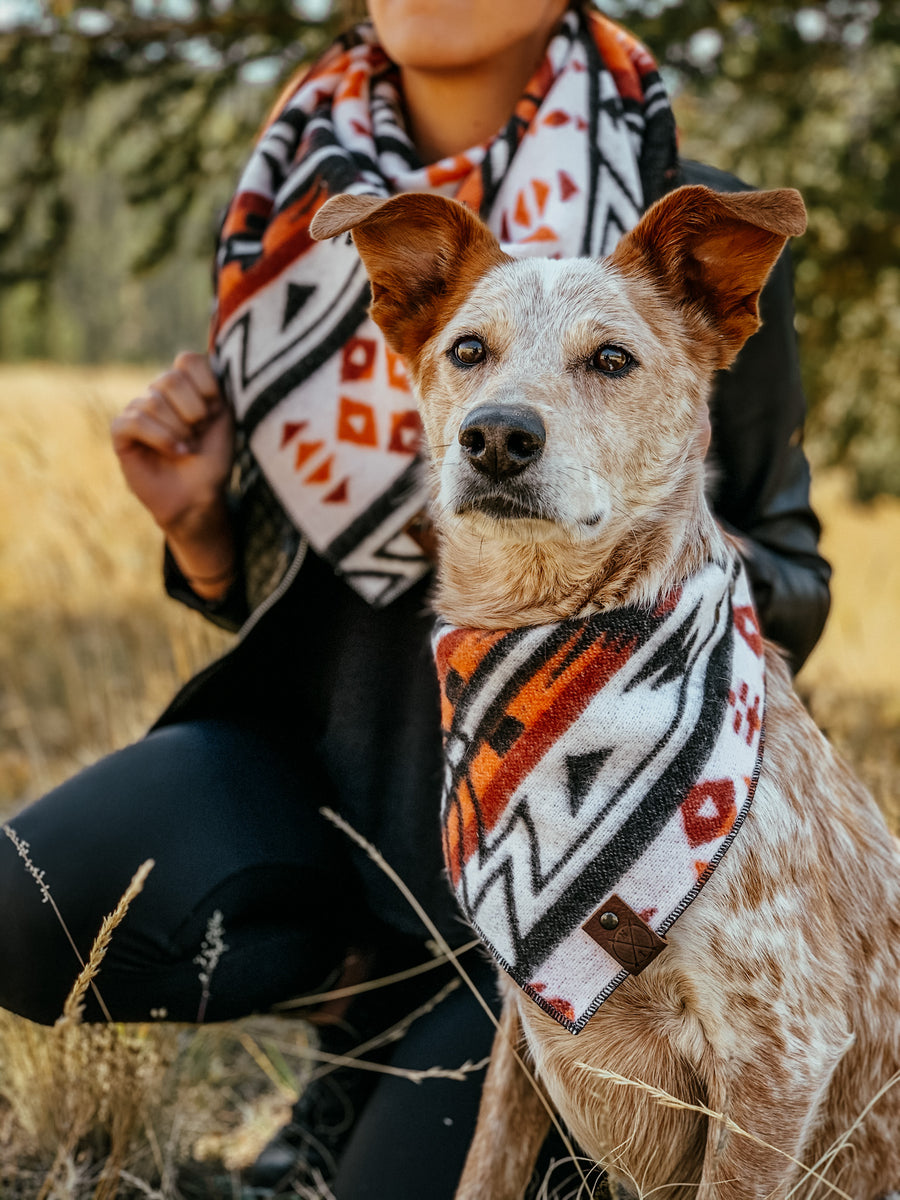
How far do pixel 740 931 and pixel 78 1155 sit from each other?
1391mm

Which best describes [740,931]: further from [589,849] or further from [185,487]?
[185,487]

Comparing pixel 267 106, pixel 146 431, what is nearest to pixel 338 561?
pixel 146 431

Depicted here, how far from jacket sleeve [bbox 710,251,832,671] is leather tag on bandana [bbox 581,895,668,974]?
81 cm

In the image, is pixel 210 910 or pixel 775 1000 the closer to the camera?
pixel 775 1000

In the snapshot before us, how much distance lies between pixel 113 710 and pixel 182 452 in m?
1.81

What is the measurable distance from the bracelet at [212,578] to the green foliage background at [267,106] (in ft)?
5.50

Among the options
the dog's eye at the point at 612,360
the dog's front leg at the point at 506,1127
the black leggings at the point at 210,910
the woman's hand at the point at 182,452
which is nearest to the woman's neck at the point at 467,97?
the woman's hand at the point at 182,452

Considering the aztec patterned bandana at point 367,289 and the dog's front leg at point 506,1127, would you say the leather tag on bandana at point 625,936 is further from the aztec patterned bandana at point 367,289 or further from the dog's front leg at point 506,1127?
the aztec patterned bandana at point 367,289

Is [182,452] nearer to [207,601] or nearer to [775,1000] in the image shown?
[207,601]

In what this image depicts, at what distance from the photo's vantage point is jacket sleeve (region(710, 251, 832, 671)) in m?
2.05

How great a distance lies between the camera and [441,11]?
6.48 ft

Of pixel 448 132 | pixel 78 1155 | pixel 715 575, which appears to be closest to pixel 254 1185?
pixel 78 1155

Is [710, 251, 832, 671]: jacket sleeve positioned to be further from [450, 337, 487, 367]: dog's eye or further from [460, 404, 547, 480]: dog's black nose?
[460, 404, 547, 480]: dog's black nose

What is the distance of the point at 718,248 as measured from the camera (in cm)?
161
